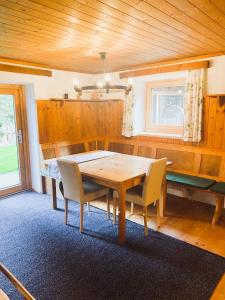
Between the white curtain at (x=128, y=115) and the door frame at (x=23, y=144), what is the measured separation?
5.97 ft

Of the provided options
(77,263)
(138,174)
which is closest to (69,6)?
(138,174)

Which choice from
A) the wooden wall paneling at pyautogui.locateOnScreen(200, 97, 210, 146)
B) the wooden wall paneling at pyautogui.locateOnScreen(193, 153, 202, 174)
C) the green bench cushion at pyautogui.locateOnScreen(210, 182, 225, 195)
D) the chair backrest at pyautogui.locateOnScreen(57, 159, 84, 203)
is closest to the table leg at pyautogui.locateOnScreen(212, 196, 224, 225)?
the green bench cushion at pyautogui.locateOnScreen(210, 182, 225, 195)

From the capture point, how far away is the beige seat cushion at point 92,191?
9.54ft

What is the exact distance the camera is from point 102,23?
2090mm

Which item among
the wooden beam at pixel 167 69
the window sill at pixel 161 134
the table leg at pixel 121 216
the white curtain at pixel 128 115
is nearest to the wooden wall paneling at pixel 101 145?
the white curtain at pixel 128 115

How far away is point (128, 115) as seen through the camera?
14.1 ft

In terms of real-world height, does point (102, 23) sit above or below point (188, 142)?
above

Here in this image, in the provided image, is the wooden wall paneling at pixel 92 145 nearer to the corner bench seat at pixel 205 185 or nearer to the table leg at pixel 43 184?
the table leg at pixel 43 184

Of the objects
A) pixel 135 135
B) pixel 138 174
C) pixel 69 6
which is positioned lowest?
pixel 138 174

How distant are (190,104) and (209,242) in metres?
1.98

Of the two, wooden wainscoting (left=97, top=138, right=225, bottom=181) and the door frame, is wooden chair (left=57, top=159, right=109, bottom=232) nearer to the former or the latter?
wooden wainscoting (left=97, top=138, right=225, bottom=181)

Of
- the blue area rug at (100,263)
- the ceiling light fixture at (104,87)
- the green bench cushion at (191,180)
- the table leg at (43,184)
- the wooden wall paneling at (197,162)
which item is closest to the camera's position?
the blue area rug at (100,263)

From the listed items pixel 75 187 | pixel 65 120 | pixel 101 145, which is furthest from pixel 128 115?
pixel 75 187

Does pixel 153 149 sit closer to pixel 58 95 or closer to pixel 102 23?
pixel 58 95
